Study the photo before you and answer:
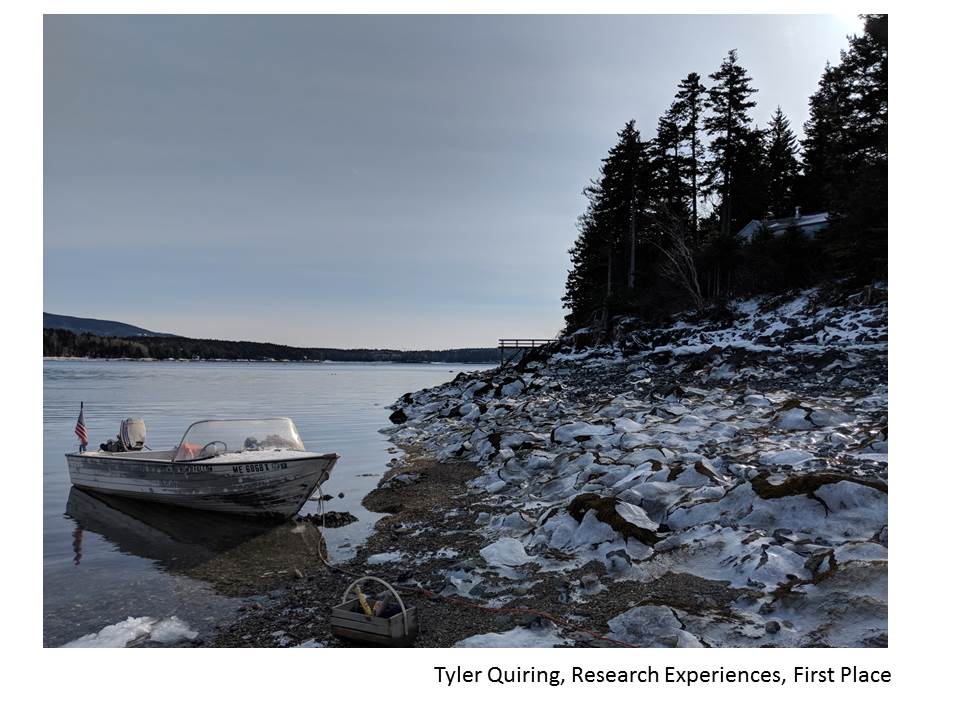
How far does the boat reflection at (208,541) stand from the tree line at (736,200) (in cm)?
2639

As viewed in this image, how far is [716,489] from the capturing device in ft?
27.1

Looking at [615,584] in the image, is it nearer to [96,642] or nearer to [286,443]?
[96,642]

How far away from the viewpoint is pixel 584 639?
537cm

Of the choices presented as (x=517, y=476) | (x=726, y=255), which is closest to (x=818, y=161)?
(x=726, y=255)

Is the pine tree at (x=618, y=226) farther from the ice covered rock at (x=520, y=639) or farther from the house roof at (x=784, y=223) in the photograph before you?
the ice covered rock at (x=520, y=639)

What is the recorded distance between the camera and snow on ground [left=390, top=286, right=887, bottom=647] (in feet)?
17.7

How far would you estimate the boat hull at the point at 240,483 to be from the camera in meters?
10.9

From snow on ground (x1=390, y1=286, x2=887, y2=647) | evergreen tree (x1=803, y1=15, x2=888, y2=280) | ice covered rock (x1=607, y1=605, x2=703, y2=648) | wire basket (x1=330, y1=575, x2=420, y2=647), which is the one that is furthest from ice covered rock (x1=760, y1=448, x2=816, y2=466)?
evergreen tree (x1=803, y1=15, x2=888, y2=280)

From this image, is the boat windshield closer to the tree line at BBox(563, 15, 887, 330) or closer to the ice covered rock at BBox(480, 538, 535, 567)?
the ice covered rock at BBox(480, 538, 535, 567)

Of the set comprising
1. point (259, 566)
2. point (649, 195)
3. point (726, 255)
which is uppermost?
point (649, 195)

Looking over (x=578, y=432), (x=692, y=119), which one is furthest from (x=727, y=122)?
(x=578, y=432)

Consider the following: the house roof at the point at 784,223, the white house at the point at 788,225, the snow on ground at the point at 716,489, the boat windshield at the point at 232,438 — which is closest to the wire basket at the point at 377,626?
the snow on ground at the point at 716,489

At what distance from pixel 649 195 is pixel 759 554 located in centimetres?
4872
